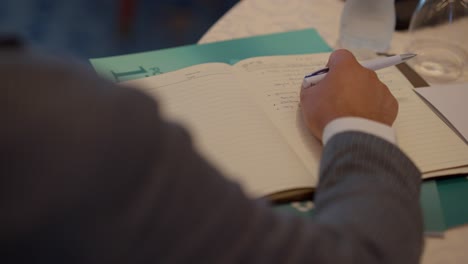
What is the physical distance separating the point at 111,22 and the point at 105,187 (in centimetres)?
176

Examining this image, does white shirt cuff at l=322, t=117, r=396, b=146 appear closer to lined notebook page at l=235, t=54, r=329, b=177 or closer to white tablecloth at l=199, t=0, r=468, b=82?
lined notebook page at l=235, t=54, r=329, b=177

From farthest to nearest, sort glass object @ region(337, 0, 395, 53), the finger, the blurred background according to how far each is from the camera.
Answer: the blurred background < glass object @ region(337, 0, 395, 53) < the finger

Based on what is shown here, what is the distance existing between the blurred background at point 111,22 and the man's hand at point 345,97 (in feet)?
4.06

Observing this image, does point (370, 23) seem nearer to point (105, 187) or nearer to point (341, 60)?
point (341, 60)

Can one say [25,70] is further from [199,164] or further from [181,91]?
[181,91]

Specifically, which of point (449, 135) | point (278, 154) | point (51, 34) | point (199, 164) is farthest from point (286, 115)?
point (51, 34)

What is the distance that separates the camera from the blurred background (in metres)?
1.89

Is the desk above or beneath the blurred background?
above

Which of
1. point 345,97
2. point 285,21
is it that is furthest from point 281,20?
point 345,97

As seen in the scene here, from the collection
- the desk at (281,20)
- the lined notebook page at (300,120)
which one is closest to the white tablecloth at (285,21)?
the desk at (281,20)

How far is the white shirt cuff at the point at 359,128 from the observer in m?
0.59

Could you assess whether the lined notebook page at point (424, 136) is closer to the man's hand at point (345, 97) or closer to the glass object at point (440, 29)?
the man's hand at point (345, 97)

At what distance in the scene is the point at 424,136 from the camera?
707mm

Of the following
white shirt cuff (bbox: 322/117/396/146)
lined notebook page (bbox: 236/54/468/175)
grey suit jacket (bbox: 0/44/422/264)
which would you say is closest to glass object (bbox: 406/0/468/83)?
lined notebook page (bbox: 236/54/468/175)
